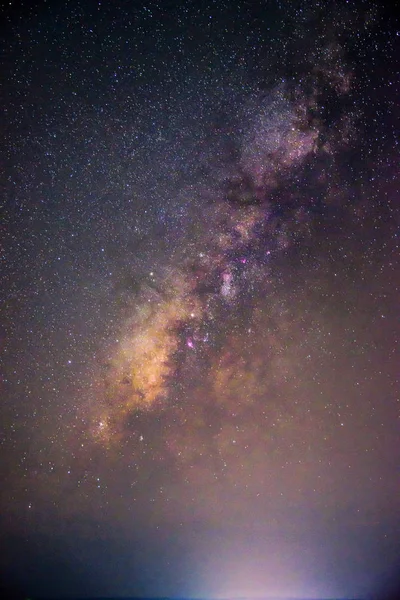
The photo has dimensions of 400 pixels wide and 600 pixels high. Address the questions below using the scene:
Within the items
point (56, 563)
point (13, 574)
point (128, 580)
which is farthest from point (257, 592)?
point (13, 574)

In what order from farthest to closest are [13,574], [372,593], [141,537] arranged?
[13,574]
[372,593]
[141,537]

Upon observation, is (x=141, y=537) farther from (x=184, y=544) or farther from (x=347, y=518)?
(x=347, y=518)

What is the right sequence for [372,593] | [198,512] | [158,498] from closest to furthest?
[158,498] < [198,512] < [372,593]

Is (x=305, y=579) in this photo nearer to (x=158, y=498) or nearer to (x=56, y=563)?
(x=158, y=498)

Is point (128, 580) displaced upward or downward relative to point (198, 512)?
downward

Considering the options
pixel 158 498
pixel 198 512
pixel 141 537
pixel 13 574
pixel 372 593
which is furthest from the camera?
pixel 13 574

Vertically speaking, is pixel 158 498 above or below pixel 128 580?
above

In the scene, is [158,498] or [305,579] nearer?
[158,498]

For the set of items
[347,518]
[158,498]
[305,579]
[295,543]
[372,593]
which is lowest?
[372,593]

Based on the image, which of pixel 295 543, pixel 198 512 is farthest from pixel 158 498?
pixel 295 543
